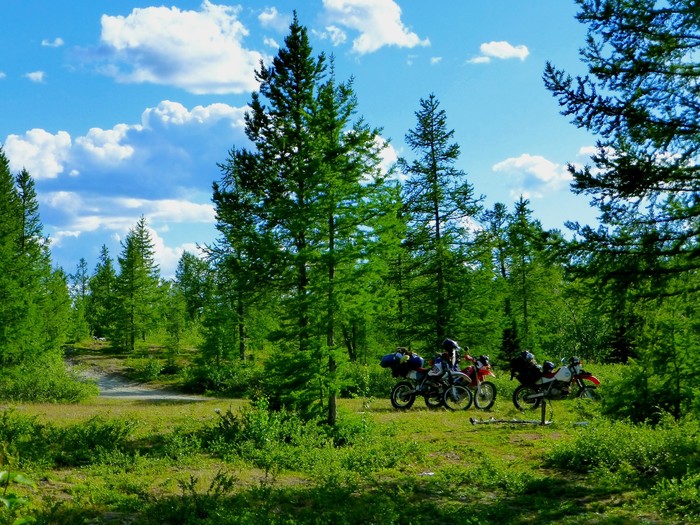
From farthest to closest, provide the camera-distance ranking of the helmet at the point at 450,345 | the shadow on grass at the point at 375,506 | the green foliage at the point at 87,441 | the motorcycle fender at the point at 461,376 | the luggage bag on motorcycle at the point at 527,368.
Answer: the motorcycle fender at the point at 461,376 < the helmet at the point at 450,345 < the luggage bag on motorcycle at the point at 527,368 < the green foliage at the point at 87,441 < the shadow on grass at the point at 375,506

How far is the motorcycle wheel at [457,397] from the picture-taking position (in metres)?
16.6

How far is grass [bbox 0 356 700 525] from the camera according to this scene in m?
7.14

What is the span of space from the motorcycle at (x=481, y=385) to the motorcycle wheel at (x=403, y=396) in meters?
1.87

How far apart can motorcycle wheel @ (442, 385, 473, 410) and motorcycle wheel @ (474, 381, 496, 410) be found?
0.70 ft

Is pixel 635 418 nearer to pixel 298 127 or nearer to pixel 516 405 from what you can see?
pixel 516 405

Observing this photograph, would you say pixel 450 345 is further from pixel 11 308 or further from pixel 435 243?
pixel 11 308

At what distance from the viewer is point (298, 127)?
18797 mm

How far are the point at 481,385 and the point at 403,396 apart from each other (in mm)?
2475

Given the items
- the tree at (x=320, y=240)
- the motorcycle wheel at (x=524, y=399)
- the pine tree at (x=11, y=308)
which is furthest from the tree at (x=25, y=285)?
the motorcycle wheel at (x=524, y=399)

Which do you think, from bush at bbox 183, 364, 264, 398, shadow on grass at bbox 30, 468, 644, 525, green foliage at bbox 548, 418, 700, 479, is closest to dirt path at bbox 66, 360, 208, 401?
bush at bbox 183, 364, 264, 398

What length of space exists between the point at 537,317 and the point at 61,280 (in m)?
34.7

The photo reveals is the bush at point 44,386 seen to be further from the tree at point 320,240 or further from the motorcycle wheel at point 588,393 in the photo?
the motorcycle wheel at point 588,393

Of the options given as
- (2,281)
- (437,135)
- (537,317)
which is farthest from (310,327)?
(537,317)

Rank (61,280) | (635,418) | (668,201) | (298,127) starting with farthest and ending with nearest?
1. (61,280)
2. (298,127)
3. (635,418)
4. (668,201)
